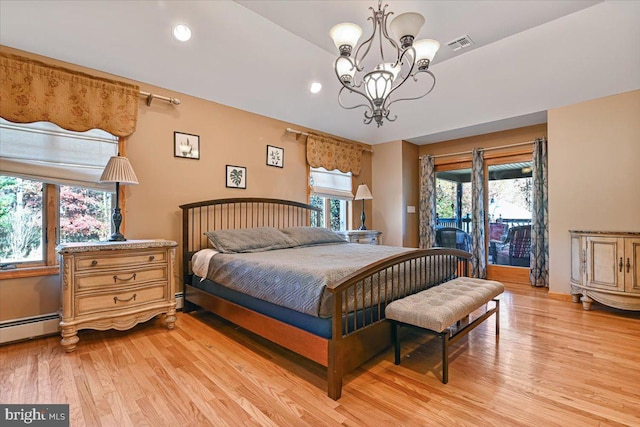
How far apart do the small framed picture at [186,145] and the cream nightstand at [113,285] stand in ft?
3.97

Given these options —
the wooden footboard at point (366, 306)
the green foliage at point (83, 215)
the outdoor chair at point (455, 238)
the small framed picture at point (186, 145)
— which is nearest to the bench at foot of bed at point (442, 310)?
the wooden footboard at point (366, 306)

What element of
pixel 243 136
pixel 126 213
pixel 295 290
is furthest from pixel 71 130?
pixel 295 290

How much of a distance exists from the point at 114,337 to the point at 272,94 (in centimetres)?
317

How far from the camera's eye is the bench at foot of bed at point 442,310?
190 centimetres

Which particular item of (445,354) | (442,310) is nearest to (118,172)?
(442,310)

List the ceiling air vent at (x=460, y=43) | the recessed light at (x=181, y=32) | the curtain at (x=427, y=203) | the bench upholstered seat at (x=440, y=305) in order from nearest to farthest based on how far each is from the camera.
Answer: the bench upholstered seat at (x=440, y=305) < the recessed light at (x=181, y=32) < the ceiling air vent at (x=460, y=43) < the curtain at (x=427, y=203)

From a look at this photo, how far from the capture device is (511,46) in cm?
338

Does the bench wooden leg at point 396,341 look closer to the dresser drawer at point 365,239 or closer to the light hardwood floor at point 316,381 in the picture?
the light hardwood floor at point 316,381

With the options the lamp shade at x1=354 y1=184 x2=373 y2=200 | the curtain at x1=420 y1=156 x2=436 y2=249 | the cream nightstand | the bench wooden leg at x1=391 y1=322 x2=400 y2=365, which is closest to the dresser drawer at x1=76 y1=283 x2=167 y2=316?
the cream nightstand

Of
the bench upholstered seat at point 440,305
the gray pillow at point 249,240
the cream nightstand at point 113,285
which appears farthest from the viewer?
the gray pillow at point 249,240

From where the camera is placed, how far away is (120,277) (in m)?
2.57

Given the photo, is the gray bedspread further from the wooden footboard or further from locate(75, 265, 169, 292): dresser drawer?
locate(75, 265, 169, 292): dresser drawer

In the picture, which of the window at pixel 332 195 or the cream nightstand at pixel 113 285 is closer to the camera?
the cream nightstand at pixel 113 285

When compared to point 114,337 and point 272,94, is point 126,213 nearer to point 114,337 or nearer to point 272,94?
point 114,337
